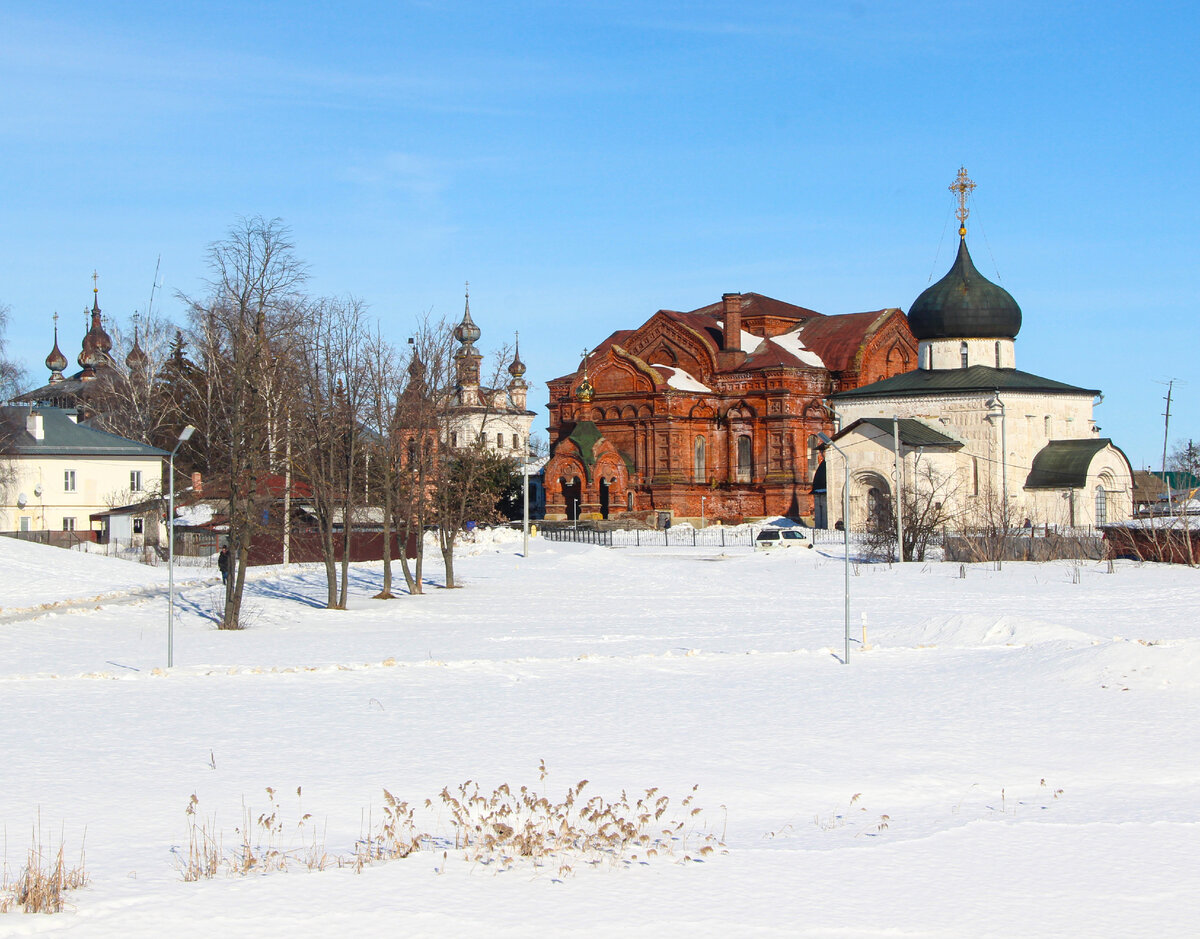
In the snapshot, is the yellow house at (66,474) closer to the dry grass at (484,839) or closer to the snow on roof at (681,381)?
the snow on roof at (681,381)

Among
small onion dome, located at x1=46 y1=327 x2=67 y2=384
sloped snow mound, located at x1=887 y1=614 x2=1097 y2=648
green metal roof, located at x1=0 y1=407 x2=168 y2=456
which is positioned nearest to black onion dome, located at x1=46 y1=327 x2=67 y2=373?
small onion dome, located at x1=46 y1=327 x2=67 y2=384

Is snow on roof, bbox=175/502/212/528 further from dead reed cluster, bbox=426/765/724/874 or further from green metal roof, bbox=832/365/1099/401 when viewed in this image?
dead reed cluster, bbox=426/765/724/874

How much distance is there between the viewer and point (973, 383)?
58.7 m

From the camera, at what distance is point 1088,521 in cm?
5700

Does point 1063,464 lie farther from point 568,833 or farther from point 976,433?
point 568,833

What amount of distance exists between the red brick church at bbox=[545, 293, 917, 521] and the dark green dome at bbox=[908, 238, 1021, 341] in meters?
9.82

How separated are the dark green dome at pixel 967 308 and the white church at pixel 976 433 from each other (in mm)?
42

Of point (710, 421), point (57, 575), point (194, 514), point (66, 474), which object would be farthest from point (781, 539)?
point (66, 474)

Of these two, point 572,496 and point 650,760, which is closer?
point 650,760

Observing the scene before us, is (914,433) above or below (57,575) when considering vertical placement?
above

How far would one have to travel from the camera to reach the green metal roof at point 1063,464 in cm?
5622

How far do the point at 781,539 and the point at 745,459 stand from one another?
17054mm

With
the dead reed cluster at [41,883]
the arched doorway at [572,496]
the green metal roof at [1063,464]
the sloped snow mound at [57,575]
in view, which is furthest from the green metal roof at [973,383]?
the dead reed cluster at [41,883]

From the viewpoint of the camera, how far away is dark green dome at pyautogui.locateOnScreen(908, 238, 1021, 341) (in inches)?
2361
